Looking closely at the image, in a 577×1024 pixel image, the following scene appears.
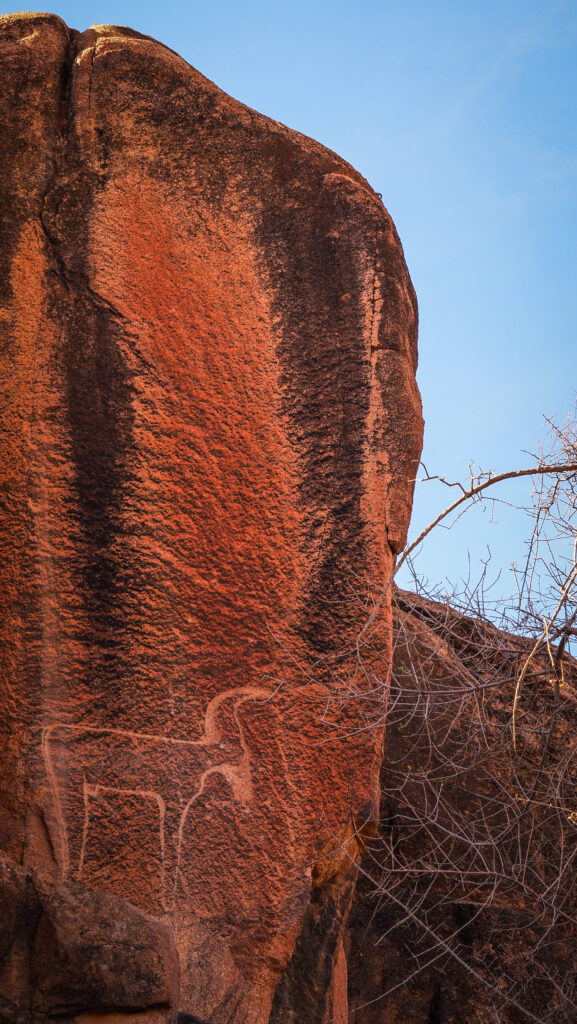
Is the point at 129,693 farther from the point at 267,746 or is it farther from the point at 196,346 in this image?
the point at 196,346

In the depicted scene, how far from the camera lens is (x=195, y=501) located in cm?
272

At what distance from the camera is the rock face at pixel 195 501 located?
252cm

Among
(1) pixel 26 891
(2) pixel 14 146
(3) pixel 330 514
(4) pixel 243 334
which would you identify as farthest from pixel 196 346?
(1) pixel 26 891

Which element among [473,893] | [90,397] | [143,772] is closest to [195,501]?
[90,397]

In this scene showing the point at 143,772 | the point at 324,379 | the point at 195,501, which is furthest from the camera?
the point at 324,379

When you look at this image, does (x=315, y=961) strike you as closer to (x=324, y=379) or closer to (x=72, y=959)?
(x=72, y=959)

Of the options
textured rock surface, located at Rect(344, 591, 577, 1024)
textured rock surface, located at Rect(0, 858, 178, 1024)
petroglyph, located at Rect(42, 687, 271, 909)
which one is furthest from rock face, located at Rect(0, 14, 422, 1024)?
textured rock surface, located at Rect(344, 591, 577, 1024)

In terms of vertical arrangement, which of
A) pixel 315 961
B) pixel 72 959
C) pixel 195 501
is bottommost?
pixel 315 961

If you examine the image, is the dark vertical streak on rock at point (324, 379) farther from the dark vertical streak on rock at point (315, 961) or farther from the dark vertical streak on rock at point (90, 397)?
the dark vertical streak on rock at point (315, 961)

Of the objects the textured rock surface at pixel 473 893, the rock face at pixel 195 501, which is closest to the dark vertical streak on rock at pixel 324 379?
the rock face at pixel 195 501

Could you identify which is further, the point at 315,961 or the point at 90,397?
the point at 90,397

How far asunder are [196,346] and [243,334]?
16 cm

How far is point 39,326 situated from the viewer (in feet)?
9.15

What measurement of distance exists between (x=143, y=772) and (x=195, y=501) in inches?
31.1
